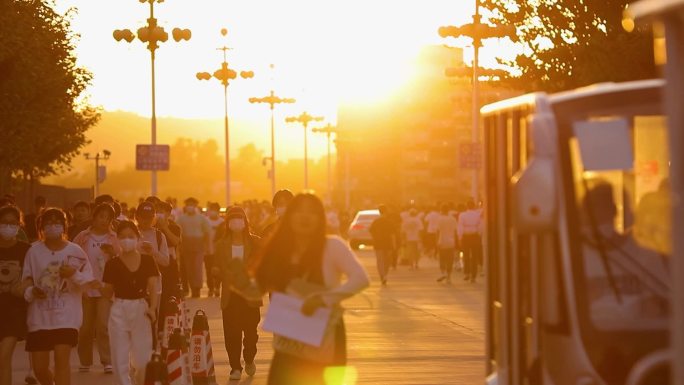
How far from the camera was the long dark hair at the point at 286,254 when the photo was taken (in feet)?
32.8

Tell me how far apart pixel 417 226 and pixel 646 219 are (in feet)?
122

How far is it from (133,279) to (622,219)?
6.96 metres

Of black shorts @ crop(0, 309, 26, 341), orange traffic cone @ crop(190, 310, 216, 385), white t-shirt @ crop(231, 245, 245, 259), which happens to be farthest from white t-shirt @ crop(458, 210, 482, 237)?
black shorts @ crop(0, 309, 26, 341)

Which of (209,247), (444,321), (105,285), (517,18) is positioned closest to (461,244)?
(209,247)

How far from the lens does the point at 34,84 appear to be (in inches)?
1842

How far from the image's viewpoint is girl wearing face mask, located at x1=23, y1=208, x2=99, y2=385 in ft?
46.4

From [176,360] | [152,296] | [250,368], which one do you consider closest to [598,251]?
[176,360]

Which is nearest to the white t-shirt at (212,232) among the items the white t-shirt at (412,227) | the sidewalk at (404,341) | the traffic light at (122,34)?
the sidewalk at (404,341)

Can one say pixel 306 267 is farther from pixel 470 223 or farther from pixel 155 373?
pixel 470 223

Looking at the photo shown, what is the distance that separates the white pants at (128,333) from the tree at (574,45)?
11.6 m

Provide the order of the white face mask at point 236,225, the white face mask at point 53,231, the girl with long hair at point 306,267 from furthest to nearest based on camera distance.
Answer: the white face mask at point 236,225
the white face mask at point 53,231
the girl with long hair at point 306,267

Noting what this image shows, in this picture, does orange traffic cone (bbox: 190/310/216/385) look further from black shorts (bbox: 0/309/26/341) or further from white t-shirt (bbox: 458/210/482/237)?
white t-shirt (bbox: 458/210/482/237)

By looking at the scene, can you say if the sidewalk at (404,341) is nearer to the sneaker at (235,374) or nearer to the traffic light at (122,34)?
the sneaker at (235,374)

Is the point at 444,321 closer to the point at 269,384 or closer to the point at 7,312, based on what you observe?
the point at 7,312
